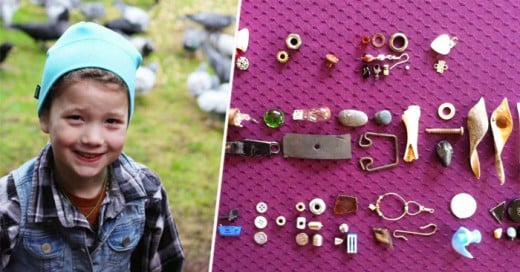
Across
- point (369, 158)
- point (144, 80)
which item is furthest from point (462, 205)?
point (144, 80)

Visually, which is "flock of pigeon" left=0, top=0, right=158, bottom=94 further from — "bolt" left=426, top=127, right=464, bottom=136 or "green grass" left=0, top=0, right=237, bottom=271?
"bolt" left=426, top=127, right=464, bottom=136

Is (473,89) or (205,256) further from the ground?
(473,89)

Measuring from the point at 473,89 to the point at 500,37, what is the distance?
102mm

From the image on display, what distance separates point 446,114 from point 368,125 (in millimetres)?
137

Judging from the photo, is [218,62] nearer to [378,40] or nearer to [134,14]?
[134,14]

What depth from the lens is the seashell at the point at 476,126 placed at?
3.45 feet

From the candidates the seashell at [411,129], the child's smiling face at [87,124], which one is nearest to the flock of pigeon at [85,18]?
the child's smiling face at [87,124]

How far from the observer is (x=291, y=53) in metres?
1.07

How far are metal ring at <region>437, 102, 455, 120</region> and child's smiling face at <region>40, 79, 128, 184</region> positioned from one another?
0.54 m

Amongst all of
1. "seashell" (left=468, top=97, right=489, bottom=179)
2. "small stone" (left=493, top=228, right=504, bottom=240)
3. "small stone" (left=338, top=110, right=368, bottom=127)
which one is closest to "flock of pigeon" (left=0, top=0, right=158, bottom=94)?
"small stone" (left=338, top=110, right=368, bottom=127)

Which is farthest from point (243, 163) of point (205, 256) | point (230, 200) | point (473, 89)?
point (473, 89)

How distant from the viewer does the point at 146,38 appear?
3.52 feet

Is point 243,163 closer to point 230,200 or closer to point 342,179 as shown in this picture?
point 230,200

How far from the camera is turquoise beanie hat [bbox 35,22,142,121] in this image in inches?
31.8
